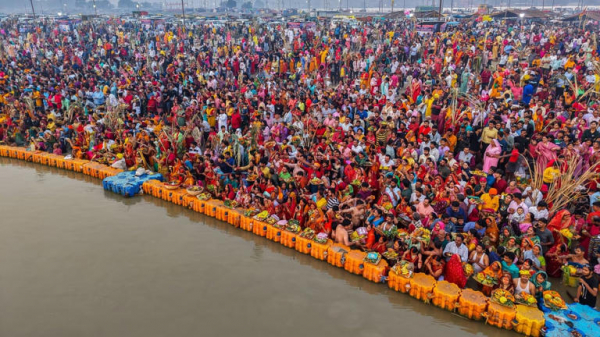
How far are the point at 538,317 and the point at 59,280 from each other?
8.50 m

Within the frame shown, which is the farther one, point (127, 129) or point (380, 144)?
point (127, 129)

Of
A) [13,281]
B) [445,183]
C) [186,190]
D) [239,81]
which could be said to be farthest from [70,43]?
[445,183]

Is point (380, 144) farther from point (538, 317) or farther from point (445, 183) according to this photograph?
point (538, 317)

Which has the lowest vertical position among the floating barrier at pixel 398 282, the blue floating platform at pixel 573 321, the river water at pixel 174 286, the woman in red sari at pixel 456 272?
the river water at pixel 174 286

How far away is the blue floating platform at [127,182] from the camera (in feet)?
37.8

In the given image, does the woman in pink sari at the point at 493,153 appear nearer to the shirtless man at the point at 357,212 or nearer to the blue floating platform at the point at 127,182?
the shirtless man at the point at 357,212

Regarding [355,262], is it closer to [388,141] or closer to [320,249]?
[320,249]

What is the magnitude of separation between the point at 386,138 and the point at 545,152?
149 inches

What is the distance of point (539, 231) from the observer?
23.3ft

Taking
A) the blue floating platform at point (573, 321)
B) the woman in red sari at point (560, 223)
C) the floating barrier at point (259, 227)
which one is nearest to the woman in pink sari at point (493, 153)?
the woman in red sari at point (560, 223)

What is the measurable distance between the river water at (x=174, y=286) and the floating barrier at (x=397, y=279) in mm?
167

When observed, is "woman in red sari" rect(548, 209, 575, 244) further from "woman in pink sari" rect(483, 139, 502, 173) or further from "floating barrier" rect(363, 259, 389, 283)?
"floating barrier" rect(363, 259, 389, 283)

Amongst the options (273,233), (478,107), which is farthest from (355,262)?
(478,107)

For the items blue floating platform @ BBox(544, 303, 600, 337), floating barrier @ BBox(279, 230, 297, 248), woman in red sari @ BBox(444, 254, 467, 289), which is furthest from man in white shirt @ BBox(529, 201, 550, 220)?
floating barrier @ BBox(279, 230, 297, 248)
